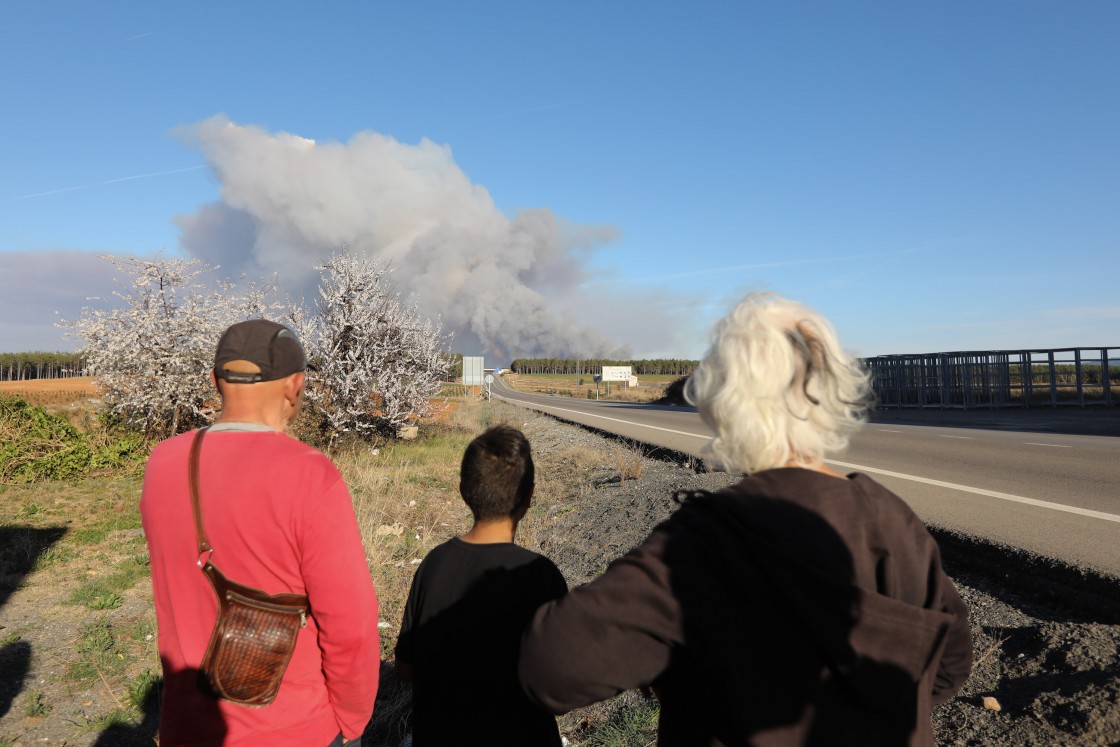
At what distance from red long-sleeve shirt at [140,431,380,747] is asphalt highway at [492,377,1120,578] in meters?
1.02

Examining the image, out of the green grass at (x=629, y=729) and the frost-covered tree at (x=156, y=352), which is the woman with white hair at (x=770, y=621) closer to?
the green grass at (x=629, y=729)

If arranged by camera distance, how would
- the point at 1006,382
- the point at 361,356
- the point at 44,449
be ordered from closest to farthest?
the point at 44,449, the point at 361,356, the point at 1006,382

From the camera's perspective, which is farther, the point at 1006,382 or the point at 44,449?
the point at 1006,382

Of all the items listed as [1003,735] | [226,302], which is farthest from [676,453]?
[1003,735]

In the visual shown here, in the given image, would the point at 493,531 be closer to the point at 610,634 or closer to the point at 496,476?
the point at 496,476

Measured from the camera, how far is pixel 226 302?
14344 millimetres

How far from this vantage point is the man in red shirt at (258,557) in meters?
1.86

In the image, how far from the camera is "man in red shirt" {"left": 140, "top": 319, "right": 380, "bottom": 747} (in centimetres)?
186

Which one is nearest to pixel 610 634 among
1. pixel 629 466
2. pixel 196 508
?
pixel 196 508

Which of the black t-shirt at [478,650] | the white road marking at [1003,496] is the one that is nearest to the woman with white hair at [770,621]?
the black t-shirt at [478,650]

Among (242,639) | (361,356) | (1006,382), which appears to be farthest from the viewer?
(1006,382)

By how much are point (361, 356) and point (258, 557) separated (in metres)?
14.2

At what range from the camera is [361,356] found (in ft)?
51.2

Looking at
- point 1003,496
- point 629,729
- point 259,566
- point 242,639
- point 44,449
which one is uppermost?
point 259,566
